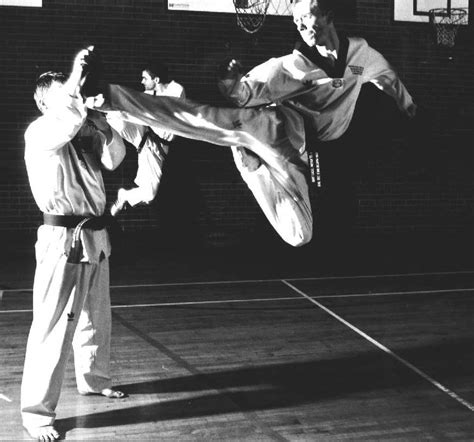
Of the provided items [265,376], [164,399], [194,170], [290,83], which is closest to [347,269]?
[194,170]

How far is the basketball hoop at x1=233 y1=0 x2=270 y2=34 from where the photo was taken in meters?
8.12

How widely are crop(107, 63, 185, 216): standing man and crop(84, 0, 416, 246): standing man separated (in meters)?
0.86

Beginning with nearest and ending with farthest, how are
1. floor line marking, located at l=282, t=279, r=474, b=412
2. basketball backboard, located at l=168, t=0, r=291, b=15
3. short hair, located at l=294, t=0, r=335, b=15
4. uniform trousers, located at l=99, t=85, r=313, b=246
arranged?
uniform trousers, located at l=99, t=85, r=313, b=246, short hair, located at l=294, t=0, r=335, b=15, floor line marking, located at l=282, t=279, r=474, b=412, basketball backboard, located at l=168, t=0, r=291, b=15

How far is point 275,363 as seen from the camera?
169 inches

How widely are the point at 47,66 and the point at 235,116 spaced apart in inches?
232

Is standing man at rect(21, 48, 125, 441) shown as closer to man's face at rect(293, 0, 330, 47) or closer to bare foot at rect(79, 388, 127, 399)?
bare foot at rect(79, 388, 127, 399)

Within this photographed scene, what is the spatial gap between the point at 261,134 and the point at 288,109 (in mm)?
207

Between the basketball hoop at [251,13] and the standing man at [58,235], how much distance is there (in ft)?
16.8

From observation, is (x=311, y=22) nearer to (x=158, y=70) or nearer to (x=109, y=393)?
(x=109, y=393)

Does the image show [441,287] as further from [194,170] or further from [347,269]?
[194,170]

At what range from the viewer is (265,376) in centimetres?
407

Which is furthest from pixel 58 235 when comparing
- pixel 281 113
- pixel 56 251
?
pixel 281 113

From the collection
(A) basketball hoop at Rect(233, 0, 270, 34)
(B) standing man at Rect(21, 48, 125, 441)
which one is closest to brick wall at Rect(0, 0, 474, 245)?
(A) basketball hoop at Rect(233, 0, 270, 34)

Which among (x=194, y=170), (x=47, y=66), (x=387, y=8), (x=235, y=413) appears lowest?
(x=235, y=413)
